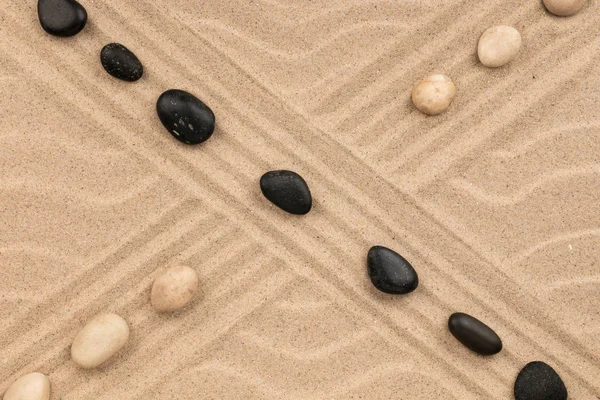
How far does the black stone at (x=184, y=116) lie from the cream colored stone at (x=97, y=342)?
35 cm

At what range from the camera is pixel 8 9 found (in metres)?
1.15

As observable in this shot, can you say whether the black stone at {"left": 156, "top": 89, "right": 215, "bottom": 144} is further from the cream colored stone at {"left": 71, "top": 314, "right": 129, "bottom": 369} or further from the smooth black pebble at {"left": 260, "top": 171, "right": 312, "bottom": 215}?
the cream colored stone at {"left": 71, "top": 314, "right": 129, "bottom": 369}

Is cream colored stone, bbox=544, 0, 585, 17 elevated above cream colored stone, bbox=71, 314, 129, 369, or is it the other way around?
cream colored stone, bbox=544, 0, 585, 17

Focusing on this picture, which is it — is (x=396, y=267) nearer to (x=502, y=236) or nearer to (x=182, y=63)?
(x=502, y=236)

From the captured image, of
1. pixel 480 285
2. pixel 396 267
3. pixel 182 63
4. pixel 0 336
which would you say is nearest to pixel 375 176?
pixel 396 267

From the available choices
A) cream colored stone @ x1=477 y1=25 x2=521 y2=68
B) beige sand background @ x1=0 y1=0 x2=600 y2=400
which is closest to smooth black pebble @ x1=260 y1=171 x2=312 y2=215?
beige sand background @ x1=0 y1=0 x2=600 y2=400

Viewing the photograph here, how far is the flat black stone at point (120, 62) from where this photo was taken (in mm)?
Answer: 1121

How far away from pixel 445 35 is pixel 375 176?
0.99 ft

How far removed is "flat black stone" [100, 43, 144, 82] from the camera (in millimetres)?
1121

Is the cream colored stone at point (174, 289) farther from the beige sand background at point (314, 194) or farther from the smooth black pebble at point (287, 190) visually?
the smooth black pebble at point (287, 190)

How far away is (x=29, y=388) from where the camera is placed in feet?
3.49

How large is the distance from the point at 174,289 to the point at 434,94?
0.57 m

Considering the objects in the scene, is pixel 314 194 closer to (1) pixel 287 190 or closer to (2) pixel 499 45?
(1) pixel 287 190

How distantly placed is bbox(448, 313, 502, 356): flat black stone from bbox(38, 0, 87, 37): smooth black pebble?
33.4 inches
